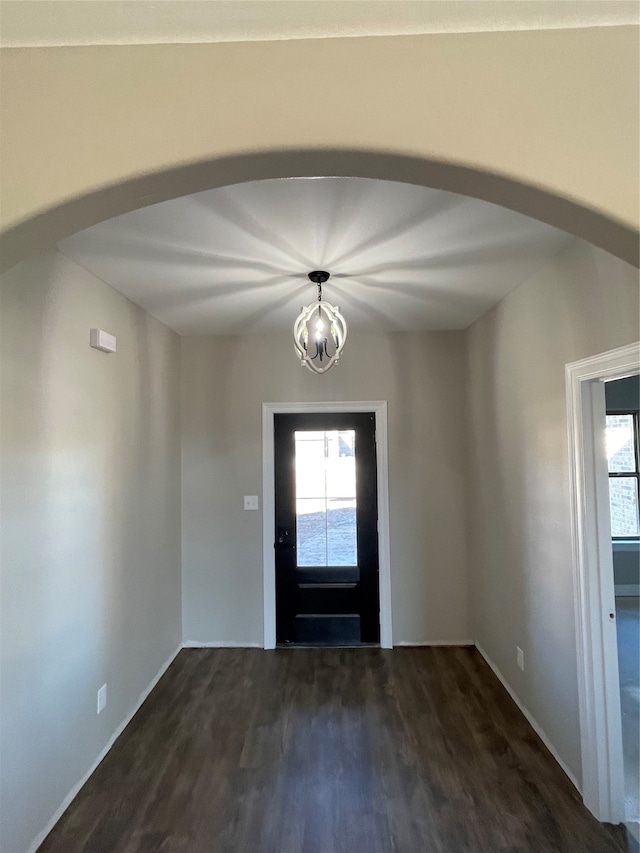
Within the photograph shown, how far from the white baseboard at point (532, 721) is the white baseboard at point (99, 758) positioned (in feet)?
7.51

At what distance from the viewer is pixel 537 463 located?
2.59 m

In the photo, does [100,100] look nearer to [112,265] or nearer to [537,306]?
[112,265]

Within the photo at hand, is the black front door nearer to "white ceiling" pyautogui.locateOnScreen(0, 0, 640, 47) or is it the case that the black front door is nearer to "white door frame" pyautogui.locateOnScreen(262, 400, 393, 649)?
"white door frame" pyautogui.locateOnScreen(262, 400, 393, 649)

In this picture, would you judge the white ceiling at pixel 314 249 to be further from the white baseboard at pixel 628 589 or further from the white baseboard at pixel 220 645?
the white baseboard at pixel 628 589

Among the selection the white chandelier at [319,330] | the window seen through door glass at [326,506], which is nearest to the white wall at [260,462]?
the window seen through door glass at [326,506]

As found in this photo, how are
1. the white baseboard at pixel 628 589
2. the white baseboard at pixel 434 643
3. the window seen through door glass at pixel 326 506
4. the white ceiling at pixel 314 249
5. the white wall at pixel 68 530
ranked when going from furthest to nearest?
the white baseboard at pixel 628 589, the window seen through door glass at pixel 326 506, the white baseboard at pixel 434 643, the white wall at pixel 68 530, the white ceiling at pixel 314 249

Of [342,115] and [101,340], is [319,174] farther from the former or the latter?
[101,340]

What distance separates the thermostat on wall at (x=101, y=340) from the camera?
97.9 inches

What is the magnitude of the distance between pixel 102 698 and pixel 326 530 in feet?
6.31

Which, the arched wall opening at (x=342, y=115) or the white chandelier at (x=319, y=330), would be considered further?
the white chandelier at (x=319, y=330)

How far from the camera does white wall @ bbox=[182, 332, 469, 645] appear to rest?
3.86m

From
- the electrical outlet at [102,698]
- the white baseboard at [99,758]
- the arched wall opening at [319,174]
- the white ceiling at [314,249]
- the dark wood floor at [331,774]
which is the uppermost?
the white ceiling at [314,249]

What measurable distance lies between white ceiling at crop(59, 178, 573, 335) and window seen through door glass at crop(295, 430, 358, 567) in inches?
49.2

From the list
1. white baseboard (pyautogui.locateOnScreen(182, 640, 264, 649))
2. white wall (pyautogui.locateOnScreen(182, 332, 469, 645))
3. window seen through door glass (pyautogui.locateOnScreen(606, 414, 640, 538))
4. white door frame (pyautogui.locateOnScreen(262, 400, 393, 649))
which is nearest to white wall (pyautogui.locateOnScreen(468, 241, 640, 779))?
white wall (pyautogui.locateOnScreen(182, 332, 469, 645))
